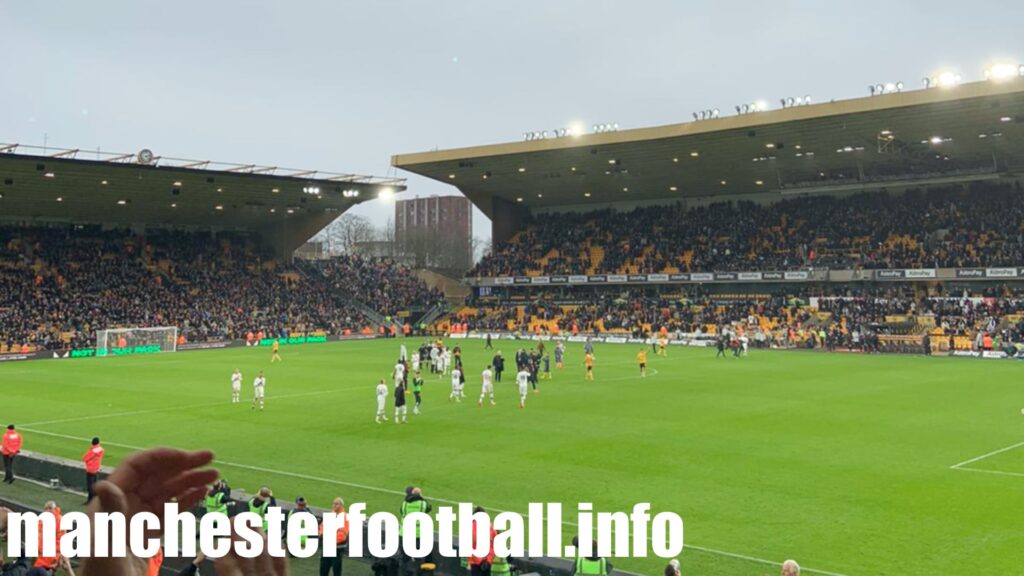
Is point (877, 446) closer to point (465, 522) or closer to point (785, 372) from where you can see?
point (465, 522)

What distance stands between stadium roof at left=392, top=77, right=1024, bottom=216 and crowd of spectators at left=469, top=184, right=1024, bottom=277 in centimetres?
196

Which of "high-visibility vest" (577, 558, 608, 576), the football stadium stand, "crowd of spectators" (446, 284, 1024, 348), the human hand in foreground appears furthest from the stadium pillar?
the human hand in foreground

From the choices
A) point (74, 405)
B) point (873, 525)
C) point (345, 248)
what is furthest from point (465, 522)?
point (345, 248)

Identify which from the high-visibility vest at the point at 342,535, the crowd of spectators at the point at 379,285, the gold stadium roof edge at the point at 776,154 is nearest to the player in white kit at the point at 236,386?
the high-visibility vest at the point at 342,535

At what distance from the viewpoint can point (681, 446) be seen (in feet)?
71.2

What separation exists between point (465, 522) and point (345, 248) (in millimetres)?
122328

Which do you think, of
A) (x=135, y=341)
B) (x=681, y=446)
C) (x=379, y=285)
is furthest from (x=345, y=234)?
(x=681, y=446)

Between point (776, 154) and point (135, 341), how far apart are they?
152 ft

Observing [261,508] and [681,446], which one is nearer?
[261,508]

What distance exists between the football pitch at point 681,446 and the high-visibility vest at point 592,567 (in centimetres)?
274

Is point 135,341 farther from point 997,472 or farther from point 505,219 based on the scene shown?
point 997,472

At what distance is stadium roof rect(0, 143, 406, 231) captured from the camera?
53.8 m

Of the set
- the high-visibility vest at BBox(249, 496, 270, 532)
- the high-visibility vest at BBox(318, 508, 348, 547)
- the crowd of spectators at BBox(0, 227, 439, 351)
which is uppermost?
the crowd of spectators at BBox(0, 227, 439, 351)

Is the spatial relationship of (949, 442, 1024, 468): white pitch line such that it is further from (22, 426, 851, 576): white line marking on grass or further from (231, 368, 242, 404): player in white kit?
(231, 368, 242, 404): player in white kit
